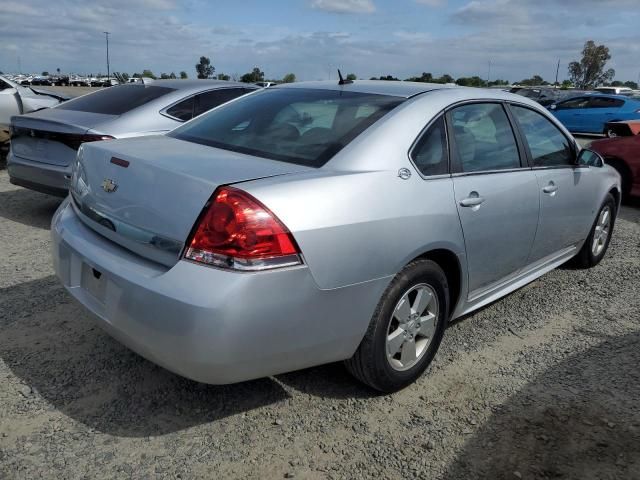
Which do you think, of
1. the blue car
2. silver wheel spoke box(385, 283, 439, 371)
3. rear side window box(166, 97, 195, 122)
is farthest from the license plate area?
the blue car

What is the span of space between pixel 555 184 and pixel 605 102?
16.9 meters

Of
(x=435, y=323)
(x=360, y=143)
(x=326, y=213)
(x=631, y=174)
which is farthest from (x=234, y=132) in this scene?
(x=631, y=174)

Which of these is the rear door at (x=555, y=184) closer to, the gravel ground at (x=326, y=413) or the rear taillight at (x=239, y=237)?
the gravel ground at (x=326, y=413)

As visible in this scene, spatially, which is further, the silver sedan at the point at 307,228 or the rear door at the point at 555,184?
the rear door at the point at 555,184

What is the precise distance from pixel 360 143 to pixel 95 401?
1.80 m

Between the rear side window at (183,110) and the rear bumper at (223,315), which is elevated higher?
the rear side window at (183,110)

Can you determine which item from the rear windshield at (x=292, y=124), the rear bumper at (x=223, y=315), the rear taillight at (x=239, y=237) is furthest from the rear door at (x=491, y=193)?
the rear taillight at (x=239, y=237)

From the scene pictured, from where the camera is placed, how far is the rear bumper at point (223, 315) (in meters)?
2.19

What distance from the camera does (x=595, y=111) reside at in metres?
18.3

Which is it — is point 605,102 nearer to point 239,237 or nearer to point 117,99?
point 117,99

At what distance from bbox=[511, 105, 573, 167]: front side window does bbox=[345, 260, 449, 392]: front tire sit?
138 cm

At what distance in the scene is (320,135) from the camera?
292 centimetres

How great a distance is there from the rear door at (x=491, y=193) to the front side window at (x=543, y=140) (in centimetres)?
18

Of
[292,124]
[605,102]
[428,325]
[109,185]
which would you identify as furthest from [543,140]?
[605,102]
